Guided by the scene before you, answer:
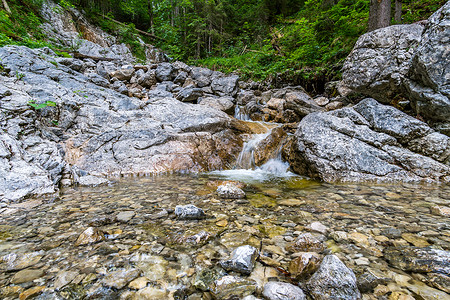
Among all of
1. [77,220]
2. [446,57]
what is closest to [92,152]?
[77,220]

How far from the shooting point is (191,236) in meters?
1.97

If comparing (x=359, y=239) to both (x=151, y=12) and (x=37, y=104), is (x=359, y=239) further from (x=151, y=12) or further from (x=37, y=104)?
(x=151, y=12)

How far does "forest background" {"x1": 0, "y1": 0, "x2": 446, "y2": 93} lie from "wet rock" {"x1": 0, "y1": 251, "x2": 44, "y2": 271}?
11.3m

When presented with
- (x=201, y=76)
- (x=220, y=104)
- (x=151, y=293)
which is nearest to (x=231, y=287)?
(x=151, y=293)

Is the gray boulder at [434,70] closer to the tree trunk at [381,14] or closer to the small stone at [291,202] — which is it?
the tree trunk at [381,14]

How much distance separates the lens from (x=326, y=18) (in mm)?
11297

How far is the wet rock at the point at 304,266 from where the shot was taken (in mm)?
1417

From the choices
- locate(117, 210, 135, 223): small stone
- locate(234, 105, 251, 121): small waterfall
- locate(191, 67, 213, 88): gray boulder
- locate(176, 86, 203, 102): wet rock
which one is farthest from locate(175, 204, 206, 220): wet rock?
locate(191, 67, 213, 88): gray boulder

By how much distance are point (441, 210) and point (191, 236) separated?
320cm

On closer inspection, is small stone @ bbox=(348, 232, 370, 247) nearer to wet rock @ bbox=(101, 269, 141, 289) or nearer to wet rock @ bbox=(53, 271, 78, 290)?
wet rock @ bbox=(101, 269, 141, 289)

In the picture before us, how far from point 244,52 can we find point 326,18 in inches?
373

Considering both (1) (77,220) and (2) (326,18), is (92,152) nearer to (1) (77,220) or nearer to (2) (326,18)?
(1) (77,220)

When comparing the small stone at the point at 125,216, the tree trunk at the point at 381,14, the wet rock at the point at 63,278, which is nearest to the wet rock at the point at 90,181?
the small stone at the point at 125,216

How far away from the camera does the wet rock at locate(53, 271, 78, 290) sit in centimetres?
133
